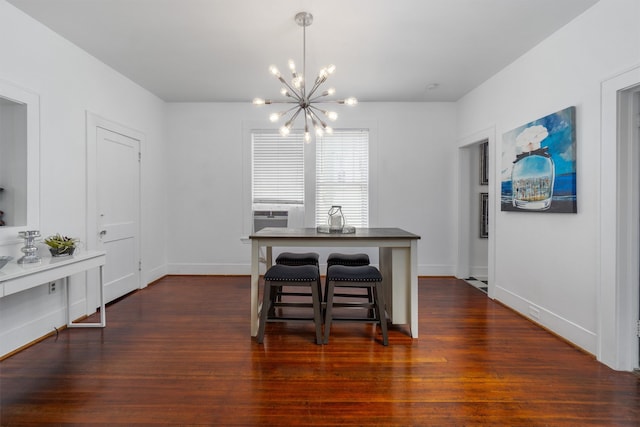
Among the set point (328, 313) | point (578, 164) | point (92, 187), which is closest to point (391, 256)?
point (328, 313)

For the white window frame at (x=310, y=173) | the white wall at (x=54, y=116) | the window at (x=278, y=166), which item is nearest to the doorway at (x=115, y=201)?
the white wall at (x=54, y=116)

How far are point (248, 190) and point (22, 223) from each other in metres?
2.85

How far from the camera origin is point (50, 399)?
6.55 feet

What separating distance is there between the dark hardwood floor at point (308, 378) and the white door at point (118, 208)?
926 millimetres

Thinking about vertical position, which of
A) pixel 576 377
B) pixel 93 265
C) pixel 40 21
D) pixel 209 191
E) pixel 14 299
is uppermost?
pixel 40 21

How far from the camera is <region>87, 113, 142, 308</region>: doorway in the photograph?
3561 mm

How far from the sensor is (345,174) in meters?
5.24

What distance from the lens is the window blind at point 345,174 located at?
17.1 ft

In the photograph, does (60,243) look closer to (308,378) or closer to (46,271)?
(46,271)

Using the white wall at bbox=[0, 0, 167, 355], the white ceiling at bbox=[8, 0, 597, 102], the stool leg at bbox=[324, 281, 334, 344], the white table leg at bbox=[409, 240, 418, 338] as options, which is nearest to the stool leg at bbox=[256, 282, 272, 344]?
the stool leg at bbox=[324, 281, 334, 344]

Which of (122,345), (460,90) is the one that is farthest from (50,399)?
(460,90)

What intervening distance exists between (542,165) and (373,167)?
2.48m

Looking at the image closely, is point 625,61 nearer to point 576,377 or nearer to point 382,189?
point 576,377

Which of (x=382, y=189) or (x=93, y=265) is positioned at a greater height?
(x=382, y=189)
